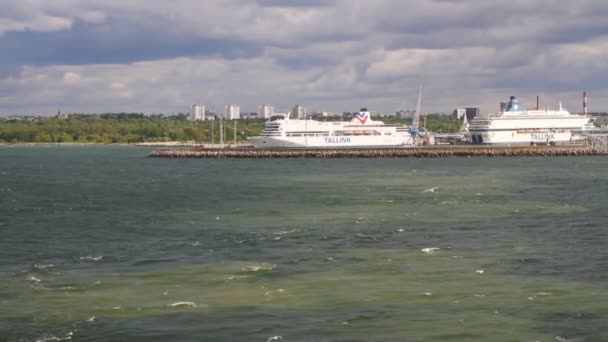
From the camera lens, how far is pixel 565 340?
2014 cm

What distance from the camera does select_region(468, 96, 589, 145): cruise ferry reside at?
166 meters

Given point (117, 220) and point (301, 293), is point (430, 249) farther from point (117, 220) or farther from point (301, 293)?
point (117, 220)

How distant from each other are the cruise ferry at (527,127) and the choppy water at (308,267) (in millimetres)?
106260

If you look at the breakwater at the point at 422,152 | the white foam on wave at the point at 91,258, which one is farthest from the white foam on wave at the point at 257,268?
the breakwater at the point at 422,152

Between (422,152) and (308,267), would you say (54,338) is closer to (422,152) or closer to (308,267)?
(308,267)

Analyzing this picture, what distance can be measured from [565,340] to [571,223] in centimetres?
2235

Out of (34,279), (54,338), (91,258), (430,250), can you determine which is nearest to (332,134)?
(430,250)

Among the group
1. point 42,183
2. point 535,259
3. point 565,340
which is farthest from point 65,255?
point 42,183

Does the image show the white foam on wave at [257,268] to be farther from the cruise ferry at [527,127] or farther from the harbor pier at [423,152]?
the cruise ferry at [527,127]

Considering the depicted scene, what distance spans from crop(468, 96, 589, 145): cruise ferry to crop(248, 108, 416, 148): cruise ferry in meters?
14.5

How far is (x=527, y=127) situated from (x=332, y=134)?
39.2 meters

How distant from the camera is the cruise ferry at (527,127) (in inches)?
6516

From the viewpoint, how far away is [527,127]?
547 ft

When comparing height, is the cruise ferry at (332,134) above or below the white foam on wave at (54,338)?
above
